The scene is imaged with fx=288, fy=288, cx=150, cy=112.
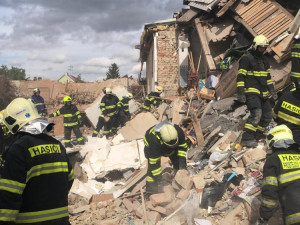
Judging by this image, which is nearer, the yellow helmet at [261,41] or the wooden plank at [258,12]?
the yellow helmet at [261,41]

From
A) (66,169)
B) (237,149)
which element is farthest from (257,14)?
(66,169)

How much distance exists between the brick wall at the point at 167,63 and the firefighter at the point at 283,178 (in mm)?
9507

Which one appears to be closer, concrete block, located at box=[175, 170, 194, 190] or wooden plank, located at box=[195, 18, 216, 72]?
concrete block, located at box=[175, 170, 194, 190]

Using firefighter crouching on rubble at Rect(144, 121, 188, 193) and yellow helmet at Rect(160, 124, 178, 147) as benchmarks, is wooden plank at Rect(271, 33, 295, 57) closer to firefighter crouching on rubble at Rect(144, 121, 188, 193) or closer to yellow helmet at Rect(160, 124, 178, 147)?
firefighter crouching on rubble at Rect(144, 121, 188, 193)

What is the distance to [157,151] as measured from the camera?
4.50 m

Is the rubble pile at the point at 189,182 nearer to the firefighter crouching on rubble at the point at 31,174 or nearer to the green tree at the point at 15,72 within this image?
the firefighter crouching on rubble at the point at 31,174

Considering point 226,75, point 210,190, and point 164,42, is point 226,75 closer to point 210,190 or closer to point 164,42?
point 210,190

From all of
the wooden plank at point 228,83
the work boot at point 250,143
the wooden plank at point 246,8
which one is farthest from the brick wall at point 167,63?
the work boot at point 250,143

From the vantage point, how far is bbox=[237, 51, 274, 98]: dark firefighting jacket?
17.4 ft

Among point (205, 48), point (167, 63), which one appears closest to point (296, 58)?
point (205, 48)

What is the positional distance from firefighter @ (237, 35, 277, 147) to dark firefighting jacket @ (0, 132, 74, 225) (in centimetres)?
390

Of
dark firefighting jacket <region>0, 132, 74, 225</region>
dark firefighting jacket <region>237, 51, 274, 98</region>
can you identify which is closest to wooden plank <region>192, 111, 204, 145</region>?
dark firefighting jacket <region>237, 51, 274, 98</region>

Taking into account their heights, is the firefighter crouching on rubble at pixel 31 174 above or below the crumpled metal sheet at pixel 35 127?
below

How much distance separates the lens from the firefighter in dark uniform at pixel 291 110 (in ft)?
12.0
